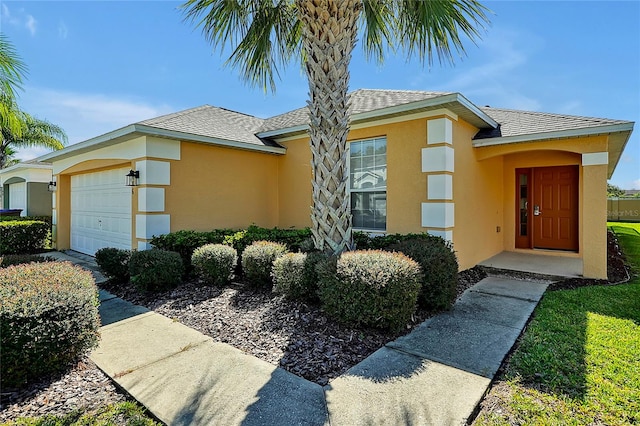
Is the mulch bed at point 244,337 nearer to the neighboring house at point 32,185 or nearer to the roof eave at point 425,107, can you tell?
the roof eave at point 425,107

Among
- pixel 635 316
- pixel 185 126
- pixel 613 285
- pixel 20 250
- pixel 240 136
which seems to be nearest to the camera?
pixel 635 316

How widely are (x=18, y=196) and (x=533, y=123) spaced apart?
26226 millimetres

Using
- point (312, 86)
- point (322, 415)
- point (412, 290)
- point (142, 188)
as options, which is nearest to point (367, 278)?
point (412, 290)

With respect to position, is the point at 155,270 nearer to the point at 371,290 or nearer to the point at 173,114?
the point at 371,290

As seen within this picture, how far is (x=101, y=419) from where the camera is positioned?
2.78 m

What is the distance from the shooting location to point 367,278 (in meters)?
4.32

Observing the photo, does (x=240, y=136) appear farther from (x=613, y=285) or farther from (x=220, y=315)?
(x=613, y=285)

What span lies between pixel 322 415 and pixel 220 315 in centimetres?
301

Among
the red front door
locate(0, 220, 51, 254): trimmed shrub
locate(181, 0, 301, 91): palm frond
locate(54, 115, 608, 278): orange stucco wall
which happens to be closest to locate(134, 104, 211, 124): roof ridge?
locate(54, 115, 608, 278): orange stucco wall

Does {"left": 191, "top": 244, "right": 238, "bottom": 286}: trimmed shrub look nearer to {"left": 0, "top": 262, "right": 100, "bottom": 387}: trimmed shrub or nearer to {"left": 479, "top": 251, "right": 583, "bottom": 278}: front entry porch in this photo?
{"left": 0, "top": 262, "right": 100, "bottom": 387}: trimmed shrub

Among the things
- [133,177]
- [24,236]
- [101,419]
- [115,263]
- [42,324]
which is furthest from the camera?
[24,236]

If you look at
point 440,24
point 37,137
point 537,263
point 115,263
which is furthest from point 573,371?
point 37,137

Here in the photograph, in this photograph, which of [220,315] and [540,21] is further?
[540,21]

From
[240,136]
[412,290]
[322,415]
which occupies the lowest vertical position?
[322,415]
